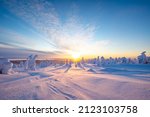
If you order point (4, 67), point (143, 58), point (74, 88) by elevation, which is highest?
point (143, 58)

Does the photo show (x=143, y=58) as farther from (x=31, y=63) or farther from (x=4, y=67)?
(x=4, y=67)

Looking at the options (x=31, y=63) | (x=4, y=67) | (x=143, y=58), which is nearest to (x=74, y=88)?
(x=4, y=67)

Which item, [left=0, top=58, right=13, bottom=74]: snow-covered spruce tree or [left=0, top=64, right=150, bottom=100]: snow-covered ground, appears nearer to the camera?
Answer: [left=0, top=64, right=150, bottom=100]: snow-covered ground

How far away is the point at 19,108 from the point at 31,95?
58.7 inches

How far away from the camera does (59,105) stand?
6672mm

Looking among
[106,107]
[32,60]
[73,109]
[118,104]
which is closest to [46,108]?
[73,109]

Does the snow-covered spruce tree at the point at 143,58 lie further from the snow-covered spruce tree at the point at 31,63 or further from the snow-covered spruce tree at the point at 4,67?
the snow-covered spruce tree at the point at 4,67

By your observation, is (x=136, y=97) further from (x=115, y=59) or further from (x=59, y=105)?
(x=115, y=59)

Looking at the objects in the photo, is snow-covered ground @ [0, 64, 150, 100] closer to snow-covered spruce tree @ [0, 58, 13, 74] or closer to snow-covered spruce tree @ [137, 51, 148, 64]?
snow-covered spruce tree @ [0, 58, 13, 74]

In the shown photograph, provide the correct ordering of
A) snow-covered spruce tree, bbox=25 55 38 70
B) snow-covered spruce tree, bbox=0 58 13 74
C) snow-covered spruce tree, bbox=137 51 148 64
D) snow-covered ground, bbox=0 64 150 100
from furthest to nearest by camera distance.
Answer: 1. snow-covered spruce tree, bbox=137 51 148 64
2. snow-covered spruce tree, bbox=25 55 38 70
3. snow-covered spruce tree, bbox=0 58 13 74
4. snow-covered ground, bbox=0 64 150 100

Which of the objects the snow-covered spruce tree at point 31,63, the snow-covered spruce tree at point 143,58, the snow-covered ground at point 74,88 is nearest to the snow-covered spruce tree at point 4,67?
the snow-covered ground at point 74,88

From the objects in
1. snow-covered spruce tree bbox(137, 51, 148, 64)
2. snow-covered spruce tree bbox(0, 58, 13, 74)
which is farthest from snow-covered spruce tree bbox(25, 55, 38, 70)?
snow-covered spruce tree bbox(137, 51, 148, 64)

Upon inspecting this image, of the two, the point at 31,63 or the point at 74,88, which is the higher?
the point at 31,63

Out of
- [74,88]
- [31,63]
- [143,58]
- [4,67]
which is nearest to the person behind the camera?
[74,88]
